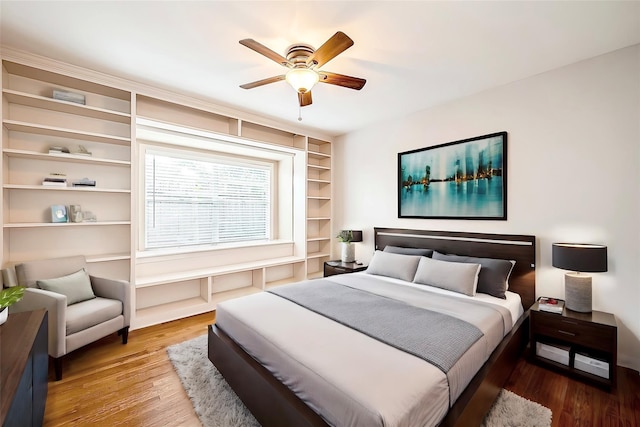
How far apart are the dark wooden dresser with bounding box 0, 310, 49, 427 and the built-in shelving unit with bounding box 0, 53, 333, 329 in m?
1.24

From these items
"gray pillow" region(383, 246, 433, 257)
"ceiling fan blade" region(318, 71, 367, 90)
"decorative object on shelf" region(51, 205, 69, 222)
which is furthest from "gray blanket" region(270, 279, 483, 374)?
"decorative object on shelf" region(51, 205, 69, 222)

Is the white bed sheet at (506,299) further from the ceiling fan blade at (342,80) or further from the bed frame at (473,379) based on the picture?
the ceiling fan blade at (342,80)

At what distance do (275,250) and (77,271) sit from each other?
2608 millimetres

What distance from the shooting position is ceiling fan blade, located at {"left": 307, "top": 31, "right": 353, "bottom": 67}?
5.59 feet

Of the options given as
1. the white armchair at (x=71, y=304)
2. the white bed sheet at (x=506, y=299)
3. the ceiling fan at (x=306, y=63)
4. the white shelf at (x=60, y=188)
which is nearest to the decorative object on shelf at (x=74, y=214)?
the white shelf at (x=60, y=188)

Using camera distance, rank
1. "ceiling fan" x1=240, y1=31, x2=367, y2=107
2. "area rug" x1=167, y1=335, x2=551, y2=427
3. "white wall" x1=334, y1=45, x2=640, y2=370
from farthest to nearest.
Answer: "white wall" x1=334, y1=45, x2=640, y2=370, "ceiling fan" x1=240, y1=31, x2=367, y2=107, "area rug" x1=167, y1=335, x2=551, y2=427

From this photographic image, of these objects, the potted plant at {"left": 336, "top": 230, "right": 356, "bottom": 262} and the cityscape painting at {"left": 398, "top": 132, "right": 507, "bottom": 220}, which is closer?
the cityscape painting at {"left": 398, "top": 132, "right": 507, "bottom": 220}

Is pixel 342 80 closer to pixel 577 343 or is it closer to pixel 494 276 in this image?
pixel 494 276

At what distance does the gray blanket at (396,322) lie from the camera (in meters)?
1.61

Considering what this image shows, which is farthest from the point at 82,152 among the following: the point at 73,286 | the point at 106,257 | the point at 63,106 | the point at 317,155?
the point at 317,155

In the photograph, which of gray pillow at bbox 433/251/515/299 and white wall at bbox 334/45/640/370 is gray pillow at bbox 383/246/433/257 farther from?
gray pillow at bbox 433/251/515/299

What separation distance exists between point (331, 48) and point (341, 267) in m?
3.02

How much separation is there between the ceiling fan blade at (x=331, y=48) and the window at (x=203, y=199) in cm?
281

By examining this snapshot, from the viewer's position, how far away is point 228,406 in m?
1.90
